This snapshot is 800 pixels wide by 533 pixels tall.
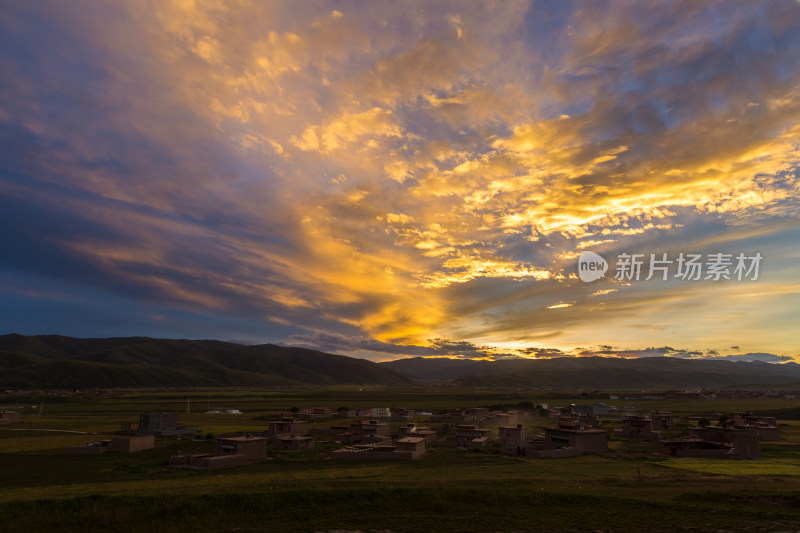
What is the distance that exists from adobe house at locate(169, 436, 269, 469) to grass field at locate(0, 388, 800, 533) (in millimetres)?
2081

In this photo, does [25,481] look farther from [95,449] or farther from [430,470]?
[430,470]

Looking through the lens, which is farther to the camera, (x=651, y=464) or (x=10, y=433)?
(x=10, y=433)

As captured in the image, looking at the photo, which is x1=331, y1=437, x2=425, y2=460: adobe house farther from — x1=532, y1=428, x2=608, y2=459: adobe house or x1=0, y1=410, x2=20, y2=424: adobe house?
x1=0, y1=410, x2=20, y2=424: adobe house

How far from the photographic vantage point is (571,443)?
198 ft

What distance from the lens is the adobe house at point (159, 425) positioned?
82625 mm

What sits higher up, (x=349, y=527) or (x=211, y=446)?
(x=349, y=527)

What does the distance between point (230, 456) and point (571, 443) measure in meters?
44.0

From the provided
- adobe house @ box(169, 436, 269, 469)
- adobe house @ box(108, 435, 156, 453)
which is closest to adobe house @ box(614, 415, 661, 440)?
adobe house @ box(169, 436, 269, 469)

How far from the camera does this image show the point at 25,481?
149 feet

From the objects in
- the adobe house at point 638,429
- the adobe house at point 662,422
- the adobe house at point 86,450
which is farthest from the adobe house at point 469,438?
the adobe house at point 86,450

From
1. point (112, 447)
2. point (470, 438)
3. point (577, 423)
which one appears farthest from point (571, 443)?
point (112, 447)

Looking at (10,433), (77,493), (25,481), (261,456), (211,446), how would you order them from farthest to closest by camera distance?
1. (10,433)
2. (211,446)
3. (261,456)
4. (25,481)
5. (77,493)

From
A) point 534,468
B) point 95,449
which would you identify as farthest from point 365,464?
point 95,449

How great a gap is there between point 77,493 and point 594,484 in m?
41.4
